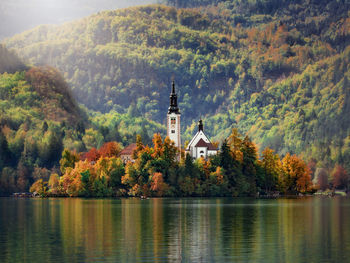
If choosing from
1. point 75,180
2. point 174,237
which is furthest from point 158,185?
point 174,237

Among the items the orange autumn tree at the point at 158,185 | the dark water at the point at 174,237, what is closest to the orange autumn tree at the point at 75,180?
the orange autumn tree at the point at 158,185

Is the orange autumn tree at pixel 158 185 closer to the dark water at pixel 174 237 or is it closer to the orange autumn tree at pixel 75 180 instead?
the orange autumn tree at pixel 75 180

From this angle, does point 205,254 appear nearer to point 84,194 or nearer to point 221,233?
point 221,233

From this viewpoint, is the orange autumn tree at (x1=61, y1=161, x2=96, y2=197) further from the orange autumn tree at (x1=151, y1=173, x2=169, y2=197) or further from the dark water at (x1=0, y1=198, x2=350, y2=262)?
the dark water at (x1=0, y1=198, x2=350, y2=262)

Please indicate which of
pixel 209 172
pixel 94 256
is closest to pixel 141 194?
pixel 209 172

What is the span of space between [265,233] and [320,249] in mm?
14809

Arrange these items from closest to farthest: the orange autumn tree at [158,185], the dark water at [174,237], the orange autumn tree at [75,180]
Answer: the dark water at [174,237]
the orange autumn tree at [158,185]
the orange autumn tree at [75,180]

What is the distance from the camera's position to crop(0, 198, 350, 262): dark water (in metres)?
59.8

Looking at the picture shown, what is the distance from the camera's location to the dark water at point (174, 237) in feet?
196

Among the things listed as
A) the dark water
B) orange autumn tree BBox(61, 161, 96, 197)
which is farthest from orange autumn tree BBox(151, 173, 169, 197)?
the dark water

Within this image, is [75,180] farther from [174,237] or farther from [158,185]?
[174,237]

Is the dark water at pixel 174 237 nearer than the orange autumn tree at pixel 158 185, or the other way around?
the dark water at pixel 174 237

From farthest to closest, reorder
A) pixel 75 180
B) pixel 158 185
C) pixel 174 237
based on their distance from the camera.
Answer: pixel 75 180 < pixel 158 185 < pixel 174 237

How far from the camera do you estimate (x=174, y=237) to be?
243ft
